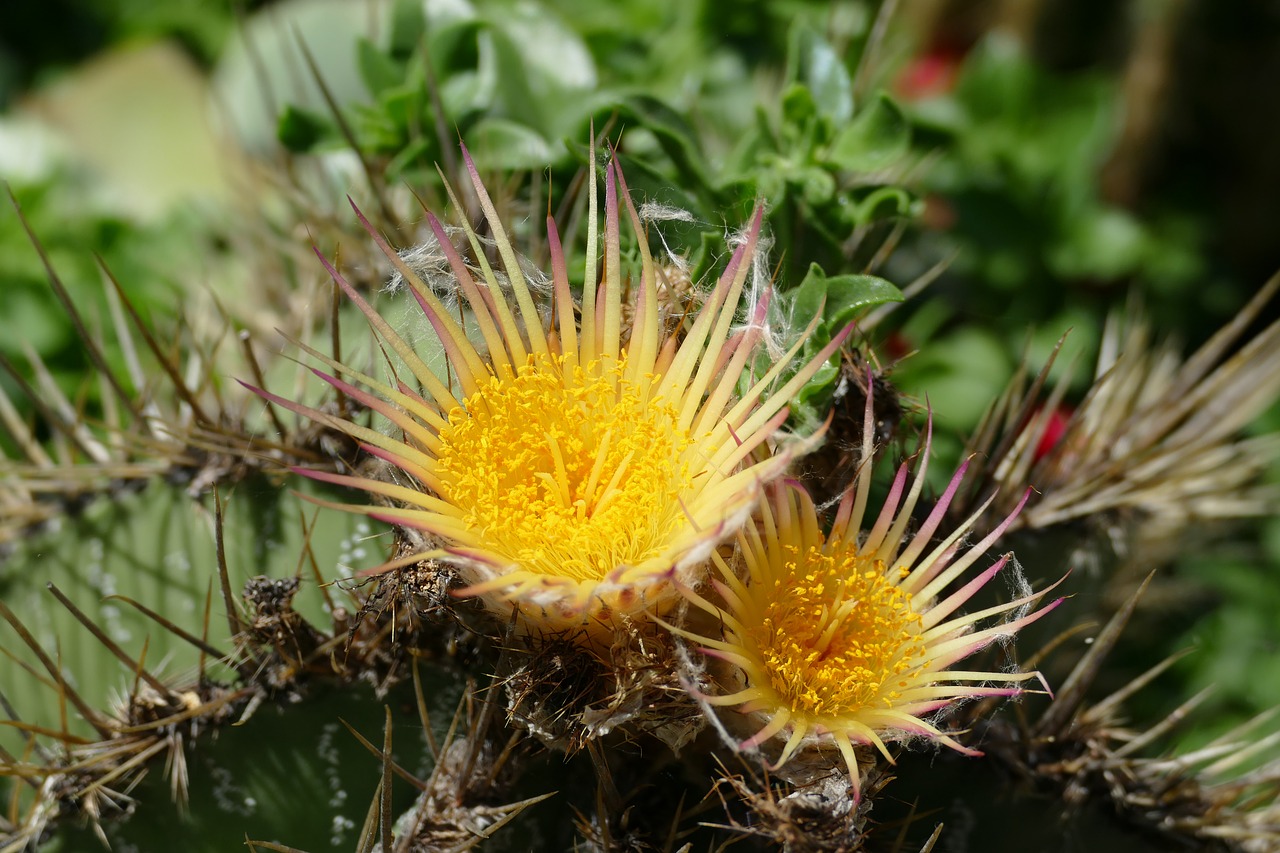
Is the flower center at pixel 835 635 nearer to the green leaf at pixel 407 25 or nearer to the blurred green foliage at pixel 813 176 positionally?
the blurred green foliage at pixel 813 176

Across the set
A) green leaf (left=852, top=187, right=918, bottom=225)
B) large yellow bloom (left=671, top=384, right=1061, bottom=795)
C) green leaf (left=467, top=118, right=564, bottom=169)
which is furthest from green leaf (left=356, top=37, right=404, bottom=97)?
large yellow bloom (left=671, top=384, right=1061, bottom=795)

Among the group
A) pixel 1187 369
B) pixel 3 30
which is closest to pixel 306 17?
pixel 3 30

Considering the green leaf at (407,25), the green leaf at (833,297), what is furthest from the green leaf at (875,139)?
the green leaf at (407,25)

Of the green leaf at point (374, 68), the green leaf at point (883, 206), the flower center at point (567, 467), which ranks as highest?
the green leaf at point (374, 68)

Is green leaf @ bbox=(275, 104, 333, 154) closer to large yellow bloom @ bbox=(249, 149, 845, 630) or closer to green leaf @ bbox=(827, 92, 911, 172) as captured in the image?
large yellow bloom @ bbox=(249, 149, 845, 630)

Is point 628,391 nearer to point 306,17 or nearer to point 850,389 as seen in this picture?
point 850,389

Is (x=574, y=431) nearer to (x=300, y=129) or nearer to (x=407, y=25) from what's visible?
(x=300, y=129)
